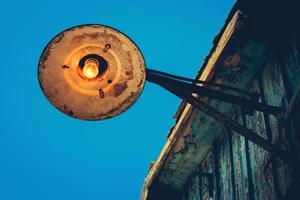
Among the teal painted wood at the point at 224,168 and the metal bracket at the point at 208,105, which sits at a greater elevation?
the teal painted wood at the point at 224,168

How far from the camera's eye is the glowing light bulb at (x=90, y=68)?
405cm

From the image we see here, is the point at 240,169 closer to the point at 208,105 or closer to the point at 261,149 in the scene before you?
the point at 261,149

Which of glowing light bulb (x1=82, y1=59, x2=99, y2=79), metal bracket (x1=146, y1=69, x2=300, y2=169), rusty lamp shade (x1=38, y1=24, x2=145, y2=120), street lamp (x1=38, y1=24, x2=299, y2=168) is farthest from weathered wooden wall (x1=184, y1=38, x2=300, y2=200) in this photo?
glowing light bulb (x1=82, y1=59, x2=99, y2=79)

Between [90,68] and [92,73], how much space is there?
55 mm

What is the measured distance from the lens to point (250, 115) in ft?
17.7

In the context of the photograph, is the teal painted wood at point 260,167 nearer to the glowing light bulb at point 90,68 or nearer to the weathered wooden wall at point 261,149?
the weathered wooden wall at point 261,149

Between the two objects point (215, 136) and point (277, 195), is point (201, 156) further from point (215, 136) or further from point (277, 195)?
point (277, 195)

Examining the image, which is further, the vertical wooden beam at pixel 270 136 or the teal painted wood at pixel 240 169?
the teal painted wood at pixel 240 169

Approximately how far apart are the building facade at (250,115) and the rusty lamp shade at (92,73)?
113cm

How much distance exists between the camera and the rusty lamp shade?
3.98 metres

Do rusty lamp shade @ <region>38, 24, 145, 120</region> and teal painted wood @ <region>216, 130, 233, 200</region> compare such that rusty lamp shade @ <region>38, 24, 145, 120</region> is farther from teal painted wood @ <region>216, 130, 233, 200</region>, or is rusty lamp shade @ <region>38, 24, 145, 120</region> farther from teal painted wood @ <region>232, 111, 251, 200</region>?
teal painted wood @ <region>216, 130, 233, 200</region>

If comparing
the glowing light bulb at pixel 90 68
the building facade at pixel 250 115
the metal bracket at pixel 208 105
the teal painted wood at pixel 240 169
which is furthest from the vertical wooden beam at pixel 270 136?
the glowing light bulb at pixel 90 68

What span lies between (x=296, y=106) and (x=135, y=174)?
611ft

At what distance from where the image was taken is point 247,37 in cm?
523
